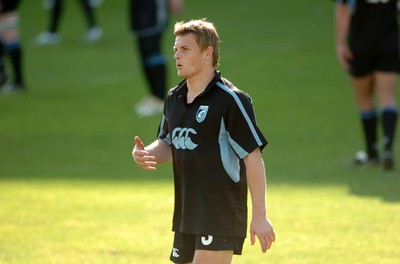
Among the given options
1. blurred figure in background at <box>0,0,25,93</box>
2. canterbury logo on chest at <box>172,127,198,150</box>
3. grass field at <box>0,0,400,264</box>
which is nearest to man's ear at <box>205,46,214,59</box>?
canterbury logo on chest at <box>172,127,198,150</box>

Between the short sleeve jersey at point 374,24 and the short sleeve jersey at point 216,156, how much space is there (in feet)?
16.4

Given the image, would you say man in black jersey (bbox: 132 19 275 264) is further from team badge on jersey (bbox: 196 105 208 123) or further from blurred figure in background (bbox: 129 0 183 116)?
blurred figure in background (bbox: 129 0 183 116)

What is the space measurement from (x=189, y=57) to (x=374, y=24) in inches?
203

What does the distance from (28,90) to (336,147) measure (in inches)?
221

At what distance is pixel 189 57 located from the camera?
4.99 metres

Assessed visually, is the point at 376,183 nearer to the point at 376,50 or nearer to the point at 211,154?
the point at 376,50

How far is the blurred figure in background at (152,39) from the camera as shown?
504 inches

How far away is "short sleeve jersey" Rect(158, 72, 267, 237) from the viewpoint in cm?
490

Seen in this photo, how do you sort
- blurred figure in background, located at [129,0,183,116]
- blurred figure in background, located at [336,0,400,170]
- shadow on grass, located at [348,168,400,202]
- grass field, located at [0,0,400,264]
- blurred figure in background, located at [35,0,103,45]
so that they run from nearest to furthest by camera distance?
grass field, located at [0,0,400,264] → shadow on grass, located at [348,168,400,202] → blurred figure in background, located at [336,0,400,170] → blurred figure in background, located at [129,0,183,116] → blurred figure in background, located at [35,0,103,45]

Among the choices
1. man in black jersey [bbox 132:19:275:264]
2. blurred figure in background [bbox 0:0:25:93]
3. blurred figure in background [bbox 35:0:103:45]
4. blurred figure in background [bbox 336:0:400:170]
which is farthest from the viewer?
blurred figure in background [bbox 35:0:103:45]

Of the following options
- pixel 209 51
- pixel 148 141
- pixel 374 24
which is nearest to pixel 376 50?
pixel 374 24

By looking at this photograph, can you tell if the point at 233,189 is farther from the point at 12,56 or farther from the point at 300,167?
the point at 12,56

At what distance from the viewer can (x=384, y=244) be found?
706 centimetres

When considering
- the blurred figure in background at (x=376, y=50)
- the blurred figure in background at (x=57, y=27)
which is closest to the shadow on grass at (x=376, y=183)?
the blurred figure in background at (x=376, y=50)
